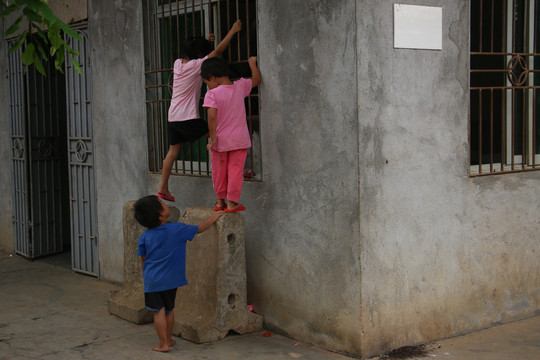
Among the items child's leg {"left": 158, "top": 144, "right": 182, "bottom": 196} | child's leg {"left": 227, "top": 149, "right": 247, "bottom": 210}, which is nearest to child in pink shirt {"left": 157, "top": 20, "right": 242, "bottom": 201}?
child's leg {"left": 158, "top": 144, "right": 182, "bottom": 196}

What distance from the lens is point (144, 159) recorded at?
22.8ft

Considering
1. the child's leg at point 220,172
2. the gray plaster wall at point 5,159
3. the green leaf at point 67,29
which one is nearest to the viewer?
the green leaf at point 67,29

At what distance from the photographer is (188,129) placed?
5.89 metres

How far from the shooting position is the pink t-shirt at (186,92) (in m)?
5.78

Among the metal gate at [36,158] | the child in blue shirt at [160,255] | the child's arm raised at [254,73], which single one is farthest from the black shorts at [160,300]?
the metal gate at [36,158]

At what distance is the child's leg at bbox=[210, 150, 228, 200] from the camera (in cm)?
537

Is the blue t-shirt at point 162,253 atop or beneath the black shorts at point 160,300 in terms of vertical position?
atop

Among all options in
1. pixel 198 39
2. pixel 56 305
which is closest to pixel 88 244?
pixel 56 305

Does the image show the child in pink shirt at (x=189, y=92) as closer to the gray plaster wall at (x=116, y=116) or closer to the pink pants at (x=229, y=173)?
the pink pants at (x=229, y=173)

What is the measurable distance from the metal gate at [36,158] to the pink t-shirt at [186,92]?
380 cm

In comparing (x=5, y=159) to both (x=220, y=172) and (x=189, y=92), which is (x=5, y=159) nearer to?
(x=189, y=92)

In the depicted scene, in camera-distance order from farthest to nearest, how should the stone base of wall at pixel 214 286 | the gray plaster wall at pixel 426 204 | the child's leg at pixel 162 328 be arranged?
the stone base of wall at pixel 214 286
the child's leg at pixel 162 328
the gray plaster wall at pixel 426 204

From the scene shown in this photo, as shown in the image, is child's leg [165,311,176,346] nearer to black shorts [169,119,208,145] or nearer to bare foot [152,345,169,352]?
bare foot [152,345,169,352]

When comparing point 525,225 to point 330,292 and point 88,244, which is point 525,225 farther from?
point 88,244
